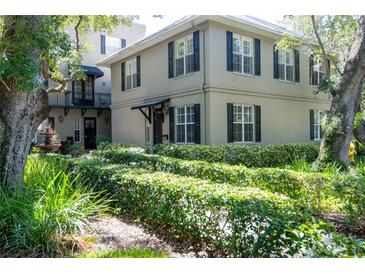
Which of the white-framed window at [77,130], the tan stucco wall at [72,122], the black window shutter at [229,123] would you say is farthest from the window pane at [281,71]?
the white-framed window at [77,130]

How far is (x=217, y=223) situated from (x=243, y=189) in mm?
597

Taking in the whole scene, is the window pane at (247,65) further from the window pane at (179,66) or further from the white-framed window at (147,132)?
the white-framed window at (147,132)

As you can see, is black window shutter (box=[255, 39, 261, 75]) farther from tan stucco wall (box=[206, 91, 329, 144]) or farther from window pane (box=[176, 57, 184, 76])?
window pane (box=[176, 57, 184, 76])

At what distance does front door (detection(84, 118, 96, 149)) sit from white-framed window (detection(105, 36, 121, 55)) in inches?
223

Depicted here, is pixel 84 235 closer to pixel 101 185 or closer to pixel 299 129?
pixel 101 185

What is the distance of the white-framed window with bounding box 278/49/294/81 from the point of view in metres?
16.1

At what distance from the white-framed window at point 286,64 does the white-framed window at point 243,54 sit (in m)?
2.24

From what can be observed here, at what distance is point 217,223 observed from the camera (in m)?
3.99

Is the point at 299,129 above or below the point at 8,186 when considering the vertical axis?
above

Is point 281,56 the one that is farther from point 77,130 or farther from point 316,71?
point 77,130

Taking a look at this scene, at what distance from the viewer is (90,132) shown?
23.9 meters

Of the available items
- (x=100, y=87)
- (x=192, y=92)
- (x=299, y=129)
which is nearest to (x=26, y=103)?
(x=192, y=92)

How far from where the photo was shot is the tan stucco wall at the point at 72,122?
22219mm

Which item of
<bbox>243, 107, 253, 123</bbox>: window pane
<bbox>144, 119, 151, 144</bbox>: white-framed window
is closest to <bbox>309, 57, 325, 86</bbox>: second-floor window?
<bbox>243, 107, 253, 123</bbox>: window pane
